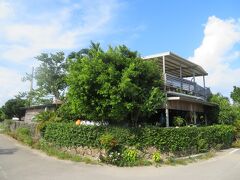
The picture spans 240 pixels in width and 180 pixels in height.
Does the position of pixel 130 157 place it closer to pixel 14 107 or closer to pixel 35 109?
pixel 35 109

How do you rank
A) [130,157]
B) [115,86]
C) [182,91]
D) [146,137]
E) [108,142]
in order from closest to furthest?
[130,157] < [108,142] < [146,137] < [115,86] < [182,91]

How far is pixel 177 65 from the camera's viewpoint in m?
23.0

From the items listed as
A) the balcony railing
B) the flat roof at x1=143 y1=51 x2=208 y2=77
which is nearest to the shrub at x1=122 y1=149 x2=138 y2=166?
the balcony railing

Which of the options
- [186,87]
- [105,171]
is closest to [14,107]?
[186,87]

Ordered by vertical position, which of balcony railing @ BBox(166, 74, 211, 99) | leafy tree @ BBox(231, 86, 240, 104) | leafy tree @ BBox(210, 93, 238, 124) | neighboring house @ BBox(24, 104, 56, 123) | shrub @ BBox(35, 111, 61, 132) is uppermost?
leafy tree @ BBox(231, 86, 240, 104)

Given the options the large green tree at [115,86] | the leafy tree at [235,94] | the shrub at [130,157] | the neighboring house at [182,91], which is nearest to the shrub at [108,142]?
the shrub at [130,157]

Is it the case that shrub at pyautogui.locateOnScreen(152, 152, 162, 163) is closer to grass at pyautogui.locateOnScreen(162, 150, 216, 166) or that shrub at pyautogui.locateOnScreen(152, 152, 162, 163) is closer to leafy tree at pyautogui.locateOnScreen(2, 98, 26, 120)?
grass at pyautogui.locateOnScreen(162, 150, 216, 166)

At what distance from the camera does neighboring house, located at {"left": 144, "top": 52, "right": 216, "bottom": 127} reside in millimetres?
18766

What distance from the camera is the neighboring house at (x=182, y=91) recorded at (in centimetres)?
1877

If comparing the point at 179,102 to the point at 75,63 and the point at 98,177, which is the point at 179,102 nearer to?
the point at 75,63

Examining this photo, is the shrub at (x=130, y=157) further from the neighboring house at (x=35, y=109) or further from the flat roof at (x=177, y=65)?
the neighboring house at (x=35, y=109)

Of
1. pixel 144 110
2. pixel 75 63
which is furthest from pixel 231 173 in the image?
pixel 75 63

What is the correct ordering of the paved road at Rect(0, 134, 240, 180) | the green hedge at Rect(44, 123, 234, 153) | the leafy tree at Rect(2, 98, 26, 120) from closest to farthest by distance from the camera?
the paved road at Rect(0, 134, 240, 180), the green hedge at Rect(44, 123, 234, 153), the leafy tree at Rect(2, 98, 26, 120)

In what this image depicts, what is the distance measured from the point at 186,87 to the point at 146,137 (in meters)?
8.23
